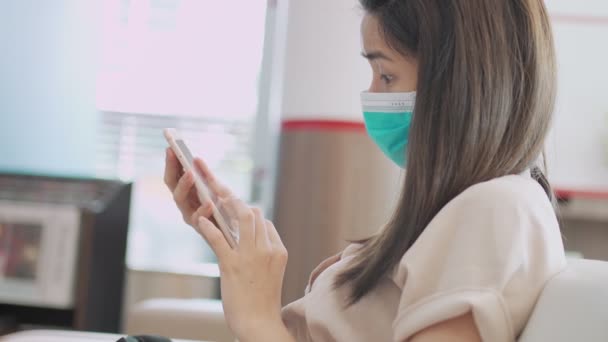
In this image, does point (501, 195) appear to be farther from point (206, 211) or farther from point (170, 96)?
point (170, 96)

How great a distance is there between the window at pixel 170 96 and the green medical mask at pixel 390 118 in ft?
7.98

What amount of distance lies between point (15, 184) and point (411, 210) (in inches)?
97.4

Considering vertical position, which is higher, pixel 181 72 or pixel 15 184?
pixel 181 72

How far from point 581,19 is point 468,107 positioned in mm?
2164

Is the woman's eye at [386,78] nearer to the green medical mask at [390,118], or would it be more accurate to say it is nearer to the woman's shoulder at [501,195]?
the green medical mask at [390,118]

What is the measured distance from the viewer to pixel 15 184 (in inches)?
126

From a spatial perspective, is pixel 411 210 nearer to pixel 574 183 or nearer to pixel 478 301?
pixel 478 301

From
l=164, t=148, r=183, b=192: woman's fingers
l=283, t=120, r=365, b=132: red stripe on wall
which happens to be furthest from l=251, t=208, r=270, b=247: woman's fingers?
l=283, t=120, r=365, b=132: red stripe on wall

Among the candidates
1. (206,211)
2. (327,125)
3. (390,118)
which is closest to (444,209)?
(390,118)

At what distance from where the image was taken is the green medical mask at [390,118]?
3.97 ft

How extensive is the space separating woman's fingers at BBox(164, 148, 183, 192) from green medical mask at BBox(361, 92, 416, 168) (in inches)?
13.5

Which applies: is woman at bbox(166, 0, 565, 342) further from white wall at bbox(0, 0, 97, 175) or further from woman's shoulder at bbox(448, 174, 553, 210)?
white wall at bbox(0, 0, 97, 175)

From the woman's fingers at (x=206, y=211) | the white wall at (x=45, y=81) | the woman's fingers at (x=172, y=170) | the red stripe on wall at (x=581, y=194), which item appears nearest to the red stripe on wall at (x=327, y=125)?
the red stripe on wall at (x=581, y=194)

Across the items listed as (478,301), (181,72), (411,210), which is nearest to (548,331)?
(478,301)
